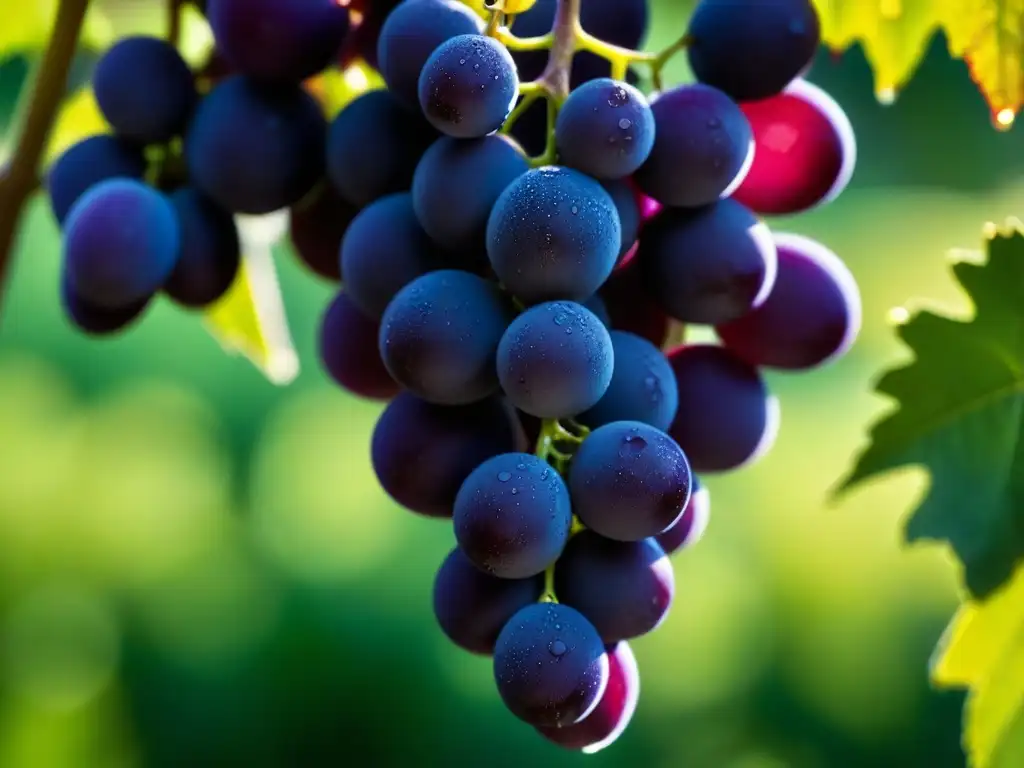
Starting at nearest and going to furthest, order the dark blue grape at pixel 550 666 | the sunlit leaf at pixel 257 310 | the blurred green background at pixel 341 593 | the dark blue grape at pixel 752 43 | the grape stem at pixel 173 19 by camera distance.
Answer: the dark blue grape at pixel 550 666, the dark blue grape at pixel 752 43, the grape stem at pixel 173 19, the sunlit leaf at pixel 257 310, the blurred green background at pixel 341 593

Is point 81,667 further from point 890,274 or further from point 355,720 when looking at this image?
point 890,274

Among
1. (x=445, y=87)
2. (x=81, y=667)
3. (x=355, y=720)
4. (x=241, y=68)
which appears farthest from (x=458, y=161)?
(x=81, y=667)

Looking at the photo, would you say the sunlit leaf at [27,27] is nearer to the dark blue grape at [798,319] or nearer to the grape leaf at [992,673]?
the dark blue grape at [798,319]

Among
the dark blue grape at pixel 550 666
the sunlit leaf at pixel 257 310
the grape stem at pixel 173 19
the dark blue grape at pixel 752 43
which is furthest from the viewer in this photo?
the sunlit leaf at pixel 257 310

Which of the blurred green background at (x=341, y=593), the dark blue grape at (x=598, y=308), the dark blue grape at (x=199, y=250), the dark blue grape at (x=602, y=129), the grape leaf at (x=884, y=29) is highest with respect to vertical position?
the dark blue grape at (x=602, y=129)

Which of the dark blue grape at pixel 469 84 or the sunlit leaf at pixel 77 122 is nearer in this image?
the dark blue grape at pixel 469 84

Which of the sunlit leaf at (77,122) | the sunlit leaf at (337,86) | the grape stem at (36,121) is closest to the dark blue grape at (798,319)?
the sunlit leaf at (337,86)

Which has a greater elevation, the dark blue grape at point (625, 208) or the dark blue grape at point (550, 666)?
the dark blue grape at point (625, 208)
